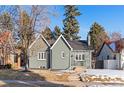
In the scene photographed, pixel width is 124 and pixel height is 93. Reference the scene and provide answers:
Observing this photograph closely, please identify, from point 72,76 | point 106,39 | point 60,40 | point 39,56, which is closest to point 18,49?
point 39,56

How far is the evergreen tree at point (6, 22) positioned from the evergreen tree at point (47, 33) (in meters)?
1.65

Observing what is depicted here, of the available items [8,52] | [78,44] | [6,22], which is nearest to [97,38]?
[78,44]

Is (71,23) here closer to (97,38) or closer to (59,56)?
(59,56)

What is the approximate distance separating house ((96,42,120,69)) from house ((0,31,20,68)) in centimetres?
417

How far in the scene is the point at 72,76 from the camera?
1758 cm

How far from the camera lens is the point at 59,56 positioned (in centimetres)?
2078

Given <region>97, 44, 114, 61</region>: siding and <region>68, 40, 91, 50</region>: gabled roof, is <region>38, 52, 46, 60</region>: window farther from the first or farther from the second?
<region>97, 44, 114, 61</region>: siding

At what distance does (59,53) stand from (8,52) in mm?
2607

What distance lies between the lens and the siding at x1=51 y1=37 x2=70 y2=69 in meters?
20.3

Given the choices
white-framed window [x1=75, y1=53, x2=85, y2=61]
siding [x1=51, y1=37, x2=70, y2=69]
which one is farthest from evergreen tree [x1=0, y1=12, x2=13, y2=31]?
white-framed window [x1=75, y1=53, x2=85, y2=61]

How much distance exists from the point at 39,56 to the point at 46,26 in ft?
6.04

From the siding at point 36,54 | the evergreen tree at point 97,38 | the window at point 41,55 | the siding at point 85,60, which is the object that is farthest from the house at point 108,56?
the siding at point 36,54

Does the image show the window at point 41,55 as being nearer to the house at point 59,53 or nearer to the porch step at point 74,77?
the house at point 59,53

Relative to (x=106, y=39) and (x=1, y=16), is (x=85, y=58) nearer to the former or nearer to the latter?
(x=106, y=39)
